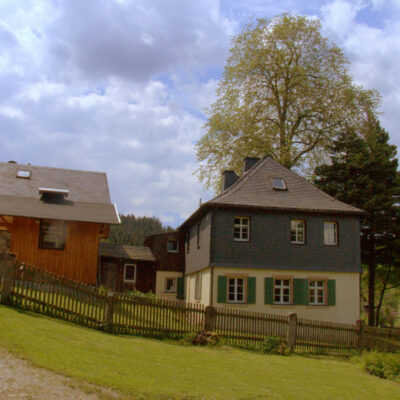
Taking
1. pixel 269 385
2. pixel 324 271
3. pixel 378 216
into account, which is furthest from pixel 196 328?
pixel 378 216

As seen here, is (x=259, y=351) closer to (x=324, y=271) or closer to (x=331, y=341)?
(x=331, y=341)

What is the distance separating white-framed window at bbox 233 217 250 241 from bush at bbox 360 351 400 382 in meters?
9.63

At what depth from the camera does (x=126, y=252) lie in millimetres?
33719

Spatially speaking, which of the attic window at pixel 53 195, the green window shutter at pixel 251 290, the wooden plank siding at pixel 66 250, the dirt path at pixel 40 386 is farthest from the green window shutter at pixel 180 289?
the dirt path at pixel 40 386

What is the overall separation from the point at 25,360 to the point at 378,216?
87.9ft

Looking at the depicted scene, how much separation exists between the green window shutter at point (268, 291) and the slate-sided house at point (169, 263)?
9889mm

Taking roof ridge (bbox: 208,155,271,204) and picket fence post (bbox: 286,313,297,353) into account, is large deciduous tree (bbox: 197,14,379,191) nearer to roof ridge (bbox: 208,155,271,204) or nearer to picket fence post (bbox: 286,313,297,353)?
roof ridge (bbox: 208,155,271,204)

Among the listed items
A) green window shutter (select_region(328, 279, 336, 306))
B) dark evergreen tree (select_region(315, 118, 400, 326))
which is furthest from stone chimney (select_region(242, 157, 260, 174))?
green window shutter (select_region(328, 279, 336, 306))

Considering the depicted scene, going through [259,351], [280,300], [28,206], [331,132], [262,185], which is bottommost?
[259,351]

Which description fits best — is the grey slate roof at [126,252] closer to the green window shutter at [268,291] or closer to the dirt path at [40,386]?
the green window shutter at [268,291]

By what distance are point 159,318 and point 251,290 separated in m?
8.80

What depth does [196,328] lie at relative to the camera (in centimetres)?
1645

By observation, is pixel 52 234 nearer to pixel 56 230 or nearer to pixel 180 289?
pixel 56 230

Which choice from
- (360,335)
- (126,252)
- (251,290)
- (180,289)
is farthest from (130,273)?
(360,335)
